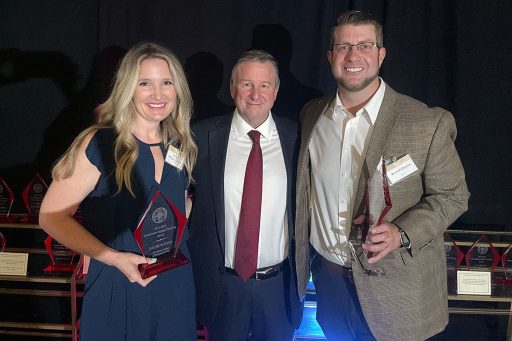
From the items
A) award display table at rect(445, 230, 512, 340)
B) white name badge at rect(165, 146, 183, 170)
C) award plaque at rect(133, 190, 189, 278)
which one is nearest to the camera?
award plaque at rect(133, 190, 189, 278)

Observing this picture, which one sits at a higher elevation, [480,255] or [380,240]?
[380,240]

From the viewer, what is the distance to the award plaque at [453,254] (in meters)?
2.45

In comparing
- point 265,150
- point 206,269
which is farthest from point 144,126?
point 206,269

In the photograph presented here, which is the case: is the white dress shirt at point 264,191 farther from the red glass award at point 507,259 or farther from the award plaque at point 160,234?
the red glass award at point 507,259

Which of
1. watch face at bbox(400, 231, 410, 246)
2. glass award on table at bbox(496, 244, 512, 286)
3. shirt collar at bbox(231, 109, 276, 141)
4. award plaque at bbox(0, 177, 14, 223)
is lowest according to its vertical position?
glass award on table at bbox(496, 244, 512, 286)

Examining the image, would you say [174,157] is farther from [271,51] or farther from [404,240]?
[271,51]

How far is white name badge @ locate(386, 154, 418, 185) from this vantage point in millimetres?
1633

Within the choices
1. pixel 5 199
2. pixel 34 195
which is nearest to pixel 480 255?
pixel 34 195

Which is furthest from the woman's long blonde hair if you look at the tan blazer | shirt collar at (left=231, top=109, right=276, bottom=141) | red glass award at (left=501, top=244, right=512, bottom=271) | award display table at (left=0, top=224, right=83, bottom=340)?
red glass award at (left=501, top=244, right=512, bottom=271)

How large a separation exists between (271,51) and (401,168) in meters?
1.34

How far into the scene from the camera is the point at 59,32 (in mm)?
2781

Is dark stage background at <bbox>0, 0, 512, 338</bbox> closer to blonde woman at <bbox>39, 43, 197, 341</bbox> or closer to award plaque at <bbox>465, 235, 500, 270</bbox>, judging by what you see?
award plaque at <bbox>465, 235, 500, 270</bbox>

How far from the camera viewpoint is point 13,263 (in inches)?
96.7

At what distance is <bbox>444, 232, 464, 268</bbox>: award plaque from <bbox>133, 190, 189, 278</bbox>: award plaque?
5.28 ft
